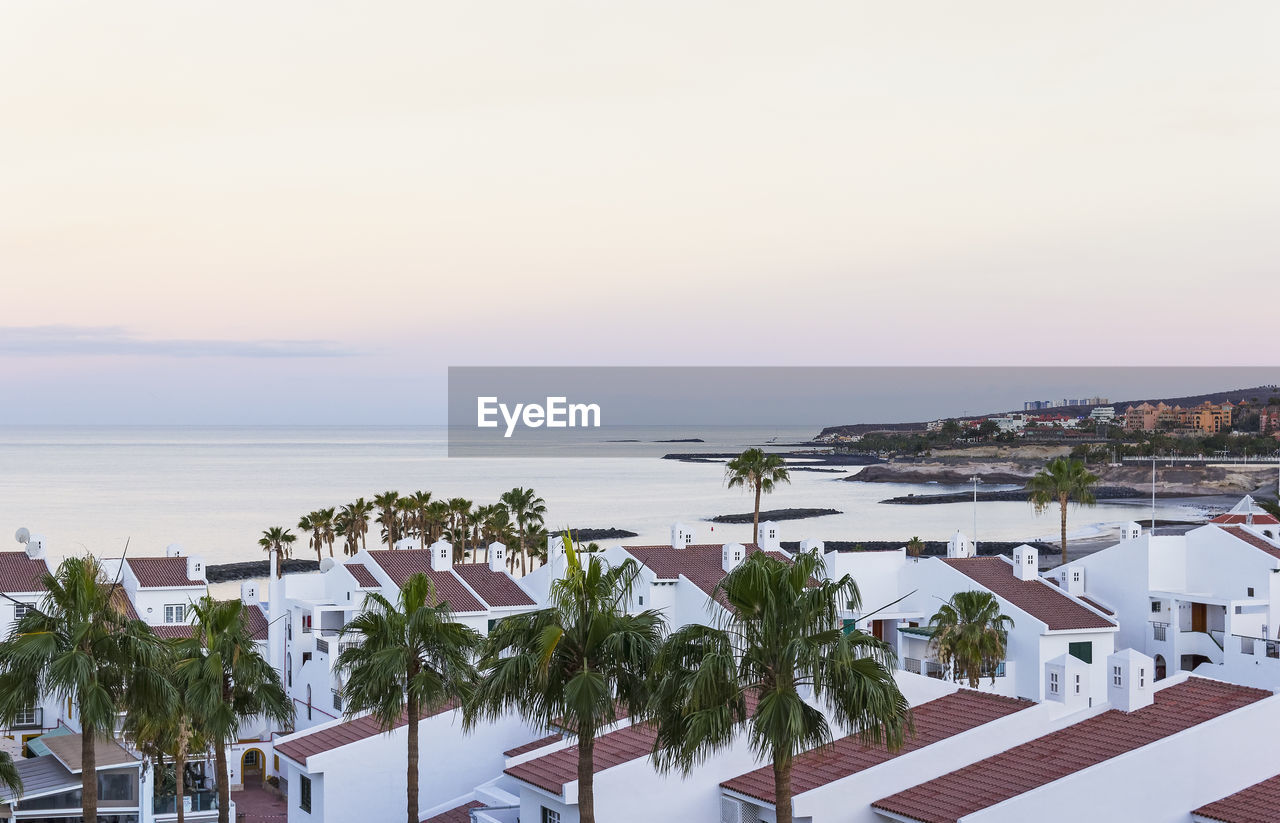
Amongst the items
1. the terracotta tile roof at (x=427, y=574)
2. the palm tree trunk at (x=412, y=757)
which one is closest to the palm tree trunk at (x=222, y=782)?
the palm tree trunk at (x=412, y=757)

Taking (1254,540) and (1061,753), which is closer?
(1061,753)

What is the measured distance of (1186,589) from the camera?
5250 centimetres

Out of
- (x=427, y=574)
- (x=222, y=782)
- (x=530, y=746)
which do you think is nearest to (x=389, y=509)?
(x=427, y=574)

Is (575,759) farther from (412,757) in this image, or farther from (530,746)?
(530,746)

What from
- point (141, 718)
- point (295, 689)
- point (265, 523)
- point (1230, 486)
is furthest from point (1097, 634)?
point (1230, 486)

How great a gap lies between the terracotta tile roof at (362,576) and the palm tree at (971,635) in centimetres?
2169

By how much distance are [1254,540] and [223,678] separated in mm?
40335

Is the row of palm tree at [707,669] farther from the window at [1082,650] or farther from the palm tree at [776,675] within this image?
the window at [1082,650]

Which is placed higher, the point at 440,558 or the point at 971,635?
the point at 440,558

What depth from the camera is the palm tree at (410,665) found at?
1034 inches

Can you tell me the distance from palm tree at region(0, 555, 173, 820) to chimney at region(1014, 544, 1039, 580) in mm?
35715

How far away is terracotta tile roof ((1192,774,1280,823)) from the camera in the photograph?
22.0 m

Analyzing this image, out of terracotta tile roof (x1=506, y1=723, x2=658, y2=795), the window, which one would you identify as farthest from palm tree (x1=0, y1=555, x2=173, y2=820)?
the window

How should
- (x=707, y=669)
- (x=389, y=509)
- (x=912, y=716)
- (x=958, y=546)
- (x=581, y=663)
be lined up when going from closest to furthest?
(x=707, y=669) < (x=581, y=663) < (x=912, y=716) < (x=958, y=546) < (x=389, y=509)
